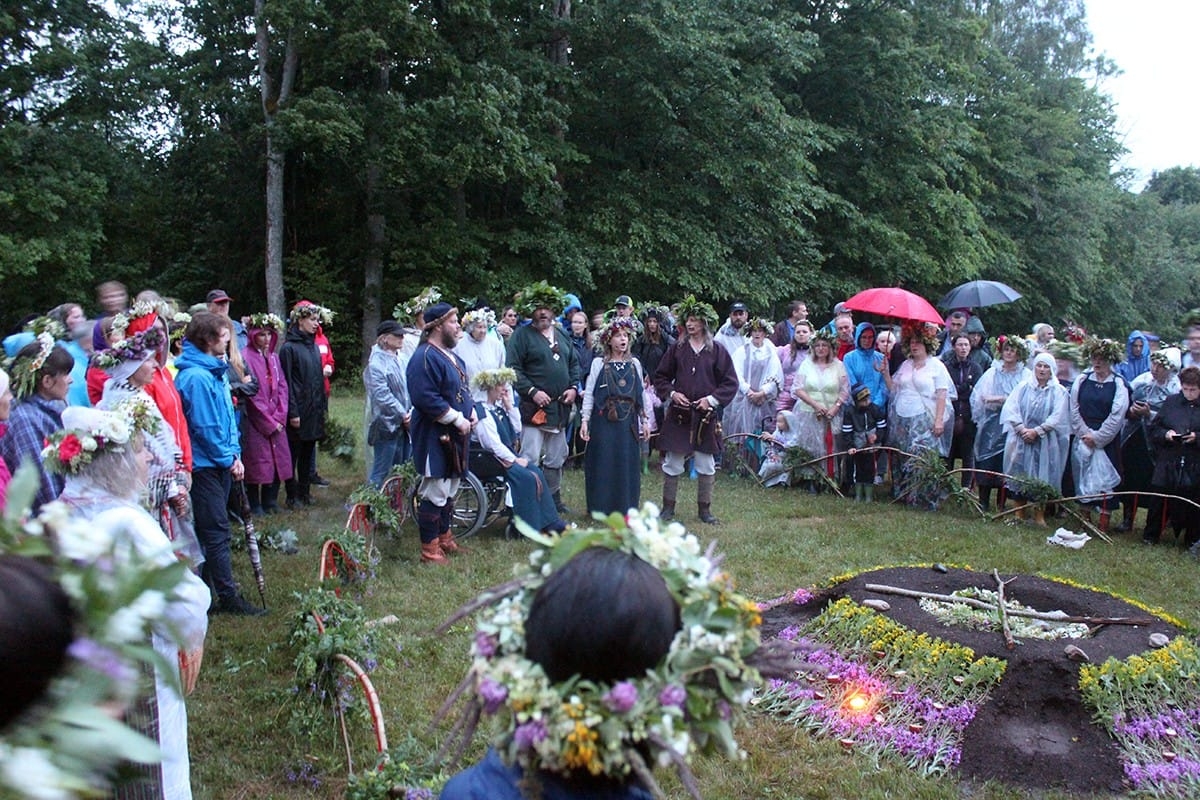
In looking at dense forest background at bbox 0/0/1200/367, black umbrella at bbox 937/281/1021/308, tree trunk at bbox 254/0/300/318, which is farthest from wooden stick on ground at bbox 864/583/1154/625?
tree trunk at bbox 254/0/300/318

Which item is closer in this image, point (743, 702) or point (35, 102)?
point (743, 702)

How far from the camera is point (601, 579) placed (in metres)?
1.69

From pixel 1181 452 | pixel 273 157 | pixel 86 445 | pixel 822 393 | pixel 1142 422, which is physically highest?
pixel 273 157

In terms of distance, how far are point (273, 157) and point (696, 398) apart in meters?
13.7

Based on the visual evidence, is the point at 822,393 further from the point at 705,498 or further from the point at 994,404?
the point at 705,498

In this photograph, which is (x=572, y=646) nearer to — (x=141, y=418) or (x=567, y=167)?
(x=141, y=418)

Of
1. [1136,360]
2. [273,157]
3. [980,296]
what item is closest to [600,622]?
[1136,360]

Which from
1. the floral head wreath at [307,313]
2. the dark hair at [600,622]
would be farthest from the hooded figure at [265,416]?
the dark hair at [600,622]

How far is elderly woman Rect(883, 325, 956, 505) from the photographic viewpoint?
31.8 feet

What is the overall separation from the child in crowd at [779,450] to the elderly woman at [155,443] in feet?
22.6

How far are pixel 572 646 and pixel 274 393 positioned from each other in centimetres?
715

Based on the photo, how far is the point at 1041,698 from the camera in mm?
4438

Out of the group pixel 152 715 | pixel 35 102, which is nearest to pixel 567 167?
pixel 35 102

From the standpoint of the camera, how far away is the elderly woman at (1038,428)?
906 centimetres
